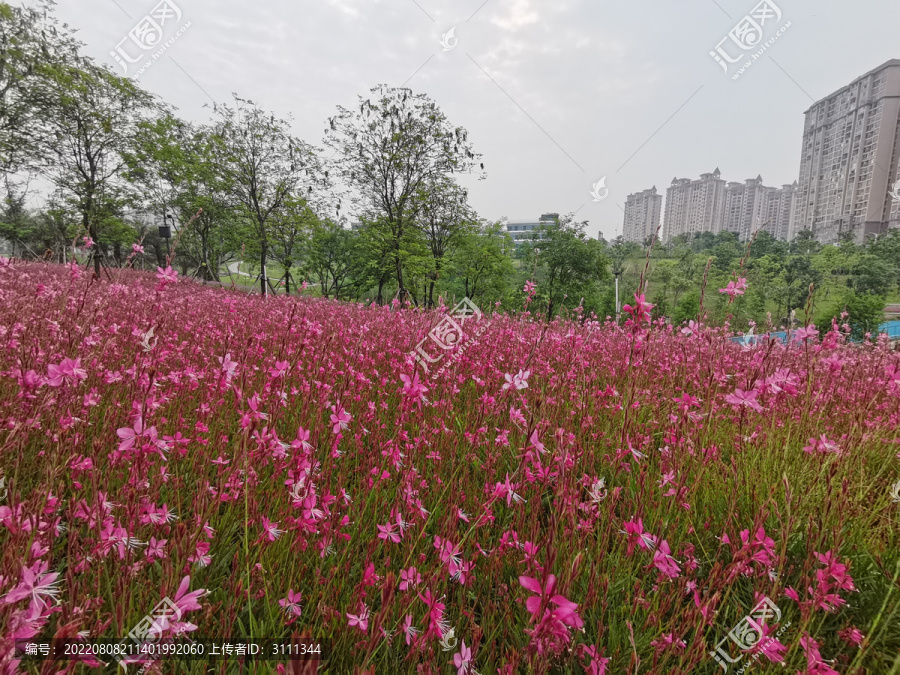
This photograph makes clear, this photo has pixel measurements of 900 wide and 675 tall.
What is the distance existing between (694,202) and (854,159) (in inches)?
1525

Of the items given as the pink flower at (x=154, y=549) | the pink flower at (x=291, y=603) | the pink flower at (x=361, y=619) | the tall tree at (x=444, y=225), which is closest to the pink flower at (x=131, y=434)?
the pink flower at (x=154, y=549)

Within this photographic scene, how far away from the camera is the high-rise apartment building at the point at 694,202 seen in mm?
103631

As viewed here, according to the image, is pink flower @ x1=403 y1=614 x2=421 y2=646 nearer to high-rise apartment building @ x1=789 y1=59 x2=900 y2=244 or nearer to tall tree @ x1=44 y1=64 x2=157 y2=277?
tall tree @ x1=44 y1=64 x2=157 y2=277

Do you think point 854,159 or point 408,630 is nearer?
point 408,630

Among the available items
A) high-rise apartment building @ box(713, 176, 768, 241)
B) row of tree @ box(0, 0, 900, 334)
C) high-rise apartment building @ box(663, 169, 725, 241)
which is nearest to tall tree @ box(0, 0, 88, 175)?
row of tree @ box(0, 0, 900, 334)

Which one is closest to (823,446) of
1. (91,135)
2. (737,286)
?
(737,286)

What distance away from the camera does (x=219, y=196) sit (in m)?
21.6

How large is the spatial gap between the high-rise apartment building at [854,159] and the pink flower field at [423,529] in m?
79.8

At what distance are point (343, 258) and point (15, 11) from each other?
77.5 feet

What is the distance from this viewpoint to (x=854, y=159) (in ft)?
223

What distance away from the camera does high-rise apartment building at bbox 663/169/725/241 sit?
104m

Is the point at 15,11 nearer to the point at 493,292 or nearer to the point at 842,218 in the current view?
the point at 493,292

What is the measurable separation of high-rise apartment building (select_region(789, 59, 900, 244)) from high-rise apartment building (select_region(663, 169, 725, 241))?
70.4 feet

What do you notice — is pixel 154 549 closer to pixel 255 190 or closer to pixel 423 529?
pixel 423 529
